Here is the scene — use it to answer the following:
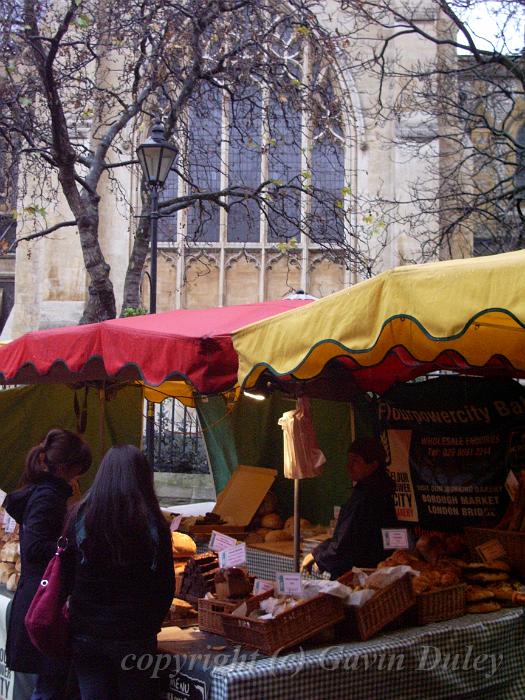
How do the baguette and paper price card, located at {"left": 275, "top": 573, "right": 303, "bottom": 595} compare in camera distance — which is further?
the baguette

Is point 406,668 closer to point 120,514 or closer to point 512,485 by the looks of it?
point 120,514

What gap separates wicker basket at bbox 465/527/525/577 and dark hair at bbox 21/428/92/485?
2865 mm

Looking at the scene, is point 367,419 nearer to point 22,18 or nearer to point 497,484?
point 497,484

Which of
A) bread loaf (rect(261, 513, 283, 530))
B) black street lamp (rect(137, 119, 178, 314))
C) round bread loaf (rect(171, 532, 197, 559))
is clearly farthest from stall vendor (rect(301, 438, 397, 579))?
black street lamp (rect(137, 119, 178, 314))

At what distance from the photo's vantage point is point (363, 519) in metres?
5.06

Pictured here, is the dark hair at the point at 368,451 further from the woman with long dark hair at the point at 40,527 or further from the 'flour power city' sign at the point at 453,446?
the woman with long dark hair at the point at 40,527

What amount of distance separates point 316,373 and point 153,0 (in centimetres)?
850

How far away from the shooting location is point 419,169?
18.3 metres

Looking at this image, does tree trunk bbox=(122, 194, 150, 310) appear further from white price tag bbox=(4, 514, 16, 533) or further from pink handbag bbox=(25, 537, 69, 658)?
pink handbag bbox=(25, 537, 69, 658)

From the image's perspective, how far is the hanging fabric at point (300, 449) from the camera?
5512 millimetres

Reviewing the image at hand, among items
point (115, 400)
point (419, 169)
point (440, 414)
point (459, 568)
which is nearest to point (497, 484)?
point (440, 414)

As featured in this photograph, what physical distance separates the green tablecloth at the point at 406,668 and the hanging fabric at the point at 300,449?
1480 millimetres

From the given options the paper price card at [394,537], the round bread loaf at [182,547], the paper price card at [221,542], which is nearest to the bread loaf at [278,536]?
the round bread loaf at [182,547]

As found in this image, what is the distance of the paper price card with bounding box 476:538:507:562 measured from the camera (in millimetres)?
5207
